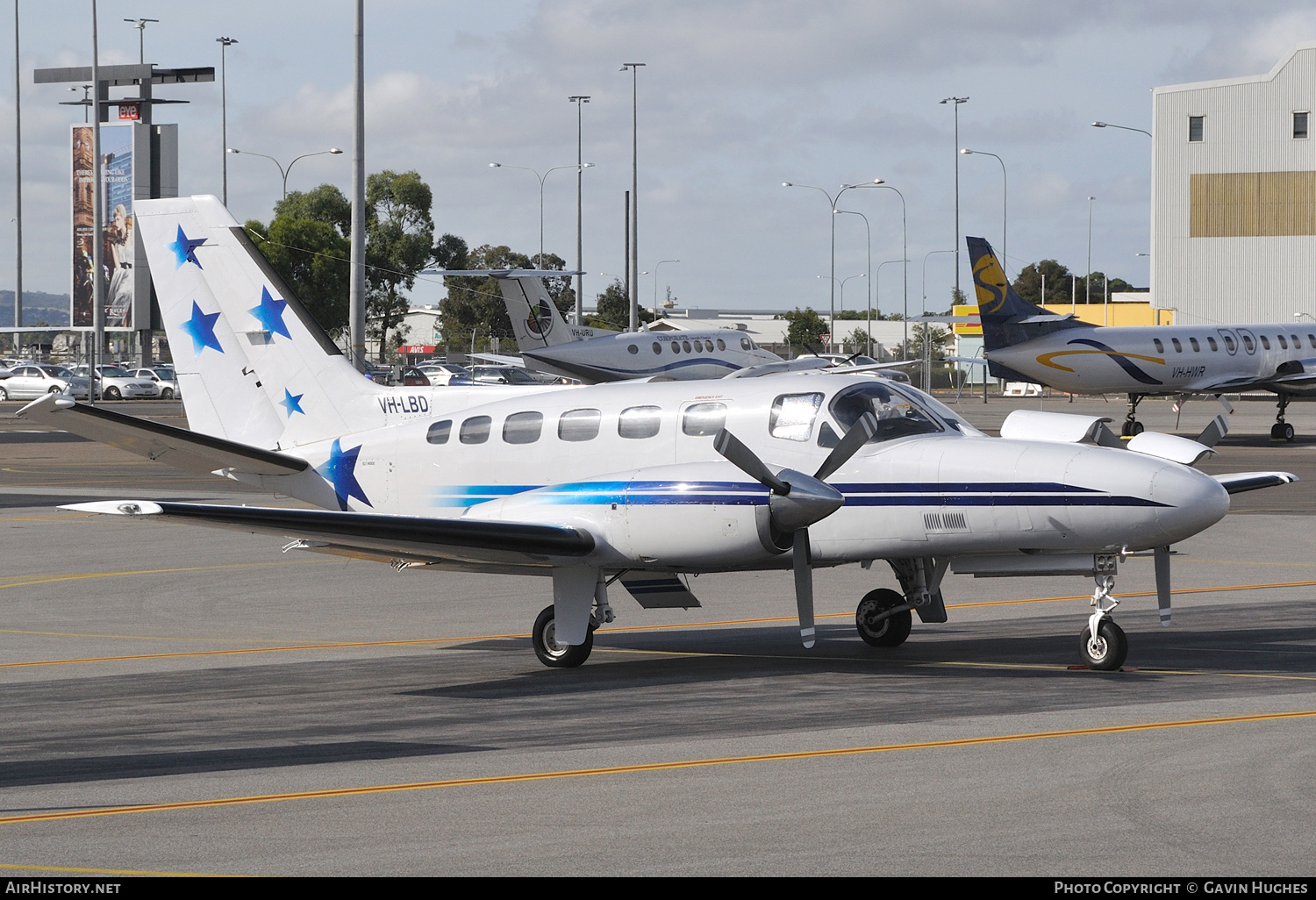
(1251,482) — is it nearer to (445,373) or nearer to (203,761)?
(203,761)

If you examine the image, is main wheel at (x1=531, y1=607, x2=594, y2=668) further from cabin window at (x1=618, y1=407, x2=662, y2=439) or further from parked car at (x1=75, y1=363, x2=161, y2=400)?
parked car at (x1=75, y1=363, x2=161, y2=400)

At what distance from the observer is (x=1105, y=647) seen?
11.8 m

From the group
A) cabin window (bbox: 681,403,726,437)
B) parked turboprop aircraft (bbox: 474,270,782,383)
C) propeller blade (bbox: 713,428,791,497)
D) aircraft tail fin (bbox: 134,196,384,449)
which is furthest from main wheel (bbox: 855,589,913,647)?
parked turboprop aircraft (bbox: 474,270,782,383)

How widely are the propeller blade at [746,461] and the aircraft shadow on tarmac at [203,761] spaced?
11.1ft

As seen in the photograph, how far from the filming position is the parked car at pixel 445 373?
69.1 meters

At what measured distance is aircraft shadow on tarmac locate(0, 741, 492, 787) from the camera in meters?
8.48

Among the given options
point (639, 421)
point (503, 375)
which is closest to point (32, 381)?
point (503, 375)

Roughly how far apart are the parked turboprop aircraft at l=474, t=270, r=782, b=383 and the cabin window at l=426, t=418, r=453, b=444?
34.4 meters

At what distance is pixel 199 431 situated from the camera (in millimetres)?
15688

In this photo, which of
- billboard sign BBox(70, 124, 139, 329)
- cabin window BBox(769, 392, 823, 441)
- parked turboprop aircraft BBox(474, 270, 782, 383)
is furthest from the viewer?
billboard sign BBox(70, 124, 139, 329)

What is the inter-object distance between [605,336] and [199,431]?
3564 centimetres

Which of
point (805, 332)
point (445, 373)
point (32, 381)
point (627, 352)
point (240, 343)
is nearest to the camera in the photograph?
point (240, 343)

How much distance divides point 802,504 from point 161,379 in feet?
242

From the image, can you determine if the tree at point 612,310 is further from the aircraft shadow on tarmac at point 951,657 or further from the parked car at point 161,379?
the aircraft shadow on tarmac at point 951,657
